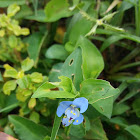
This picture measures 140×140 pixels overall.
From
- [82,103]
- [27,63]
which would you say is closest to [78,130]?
[82,103]

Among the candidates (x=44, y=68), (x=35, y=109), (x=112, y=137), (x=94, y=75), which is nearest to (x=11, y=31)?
(x=44, y=68)

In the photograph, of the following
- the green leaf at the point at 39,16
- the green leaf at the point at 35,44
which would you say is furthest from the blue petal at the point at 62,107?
the green leaf at the point at 39,16

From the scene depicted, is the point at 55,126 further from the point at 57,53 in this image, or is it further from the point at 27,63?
the point at 57,53

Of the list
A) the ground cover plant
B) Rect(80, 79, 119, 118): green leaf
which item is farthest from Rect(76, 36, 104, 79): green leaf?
Rect(80, 79, 119, 118): green leaf

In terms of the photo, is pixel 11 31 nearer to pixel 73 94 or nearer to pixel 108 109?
pixel 73 94

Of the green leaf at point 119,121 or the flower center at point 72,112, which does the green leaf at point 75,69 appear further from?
the green leaf at point 119,121

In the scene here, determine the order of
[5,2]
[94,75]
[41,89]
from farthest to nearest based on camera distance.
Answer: [5,2] → [94,75] → [41,89]
